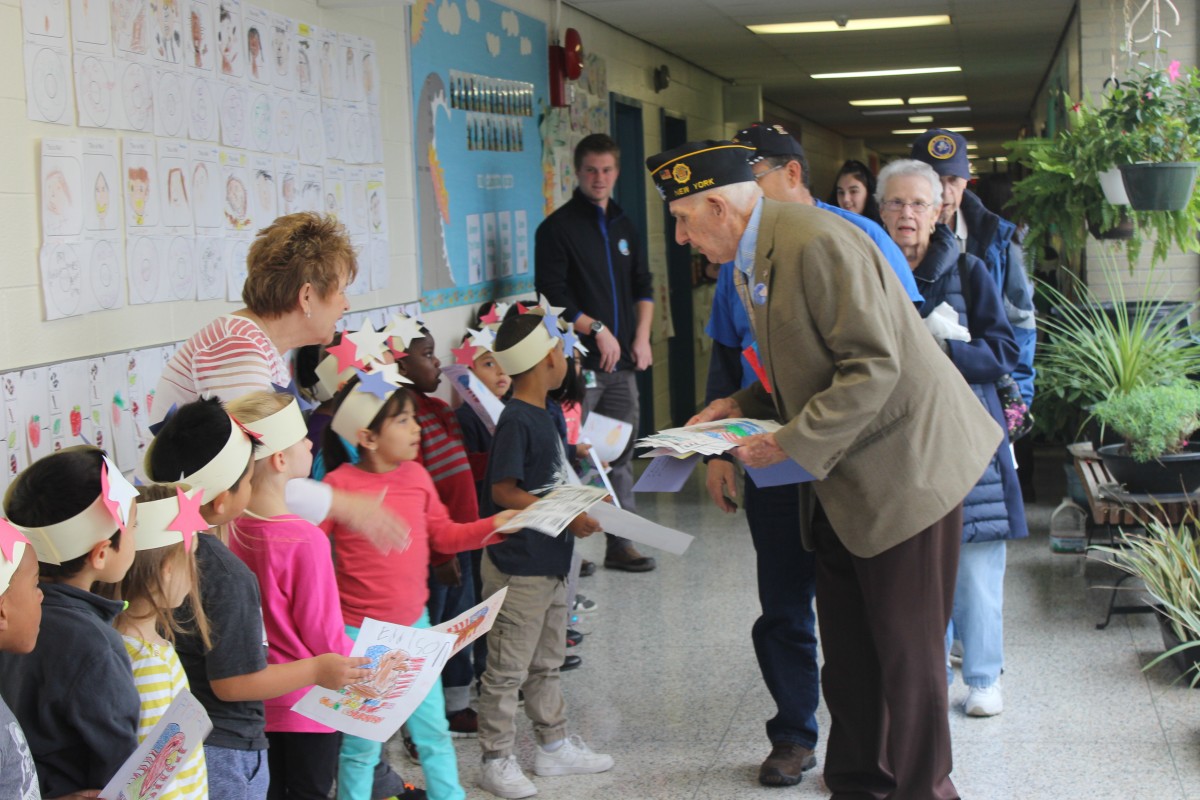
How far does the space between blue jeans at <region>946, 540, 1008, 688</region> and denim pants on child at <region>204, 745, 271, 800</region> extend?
211 centimetres

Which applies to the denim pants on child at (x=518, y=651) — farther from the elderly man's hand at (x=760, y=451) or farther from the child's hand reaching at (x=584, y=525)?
the elderly man's hand at (x=760, y=451)

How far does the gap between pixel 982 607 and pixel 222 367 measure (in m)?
2.18

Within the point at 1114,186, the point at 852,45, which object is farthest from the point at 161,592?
the point at 852,45

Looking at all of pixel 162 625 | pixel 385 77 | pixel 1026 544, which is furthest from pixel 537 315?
pixel 1026 544

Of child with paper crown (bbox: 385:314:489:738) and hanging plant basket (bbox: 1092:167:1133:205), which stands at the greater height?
hanging plant basket (bbox: 1092:167:1133:205)

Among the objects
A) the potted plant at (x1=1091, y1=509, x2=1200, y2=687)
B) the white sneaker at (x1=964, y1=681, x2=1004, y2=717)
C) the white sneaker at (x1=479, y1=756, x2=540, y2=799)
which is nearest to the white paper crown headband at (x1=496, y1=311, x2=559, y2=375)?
the white sneaker at (x1=479, y1=756, x2=540, y2=799)

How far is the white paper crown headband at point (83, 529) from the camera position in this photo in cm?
187

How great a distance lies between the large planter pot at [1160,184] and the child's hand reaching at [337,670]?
13.9ft

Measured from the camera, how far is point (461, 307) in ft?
18.2

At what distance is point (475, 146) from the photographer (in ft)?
18.8

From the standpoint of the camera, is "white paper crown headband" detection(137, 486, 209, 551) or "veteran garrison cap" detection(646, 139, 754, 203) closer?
"white paper crown headband" detection(137, 486, 209, 551)

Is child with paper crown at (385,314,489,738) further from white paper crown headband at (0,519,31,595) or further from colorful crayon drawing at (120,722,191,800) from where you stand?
white paper crown headband at (0,519,31,595)

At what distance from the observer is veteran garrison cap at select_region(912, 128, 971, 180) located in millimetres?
3885

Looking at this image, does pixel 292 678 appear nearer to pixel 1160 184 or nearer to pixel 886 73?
pixel 1160 184
